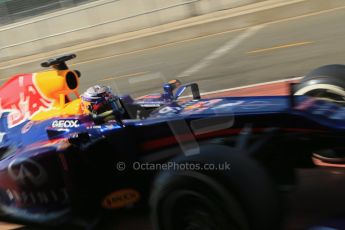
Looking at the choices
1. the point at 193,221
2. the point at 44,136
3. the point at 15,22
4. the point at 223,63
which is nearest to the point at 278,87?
the point at 223,63

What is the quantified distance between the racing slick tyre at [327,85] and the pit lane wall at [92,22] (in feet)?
41.9

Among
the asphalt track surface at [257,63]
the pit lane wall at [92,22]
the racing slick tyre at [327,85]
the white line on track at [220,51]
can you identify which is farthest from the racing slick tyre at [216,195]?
the pit lane wall at [92,22]

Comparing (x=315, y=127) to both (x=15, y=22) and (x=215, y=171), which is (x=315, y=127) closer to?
(x=215, y=171)

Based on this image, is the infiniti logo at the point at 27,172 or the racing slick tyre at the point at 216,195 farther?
the infiniti logo at the point at 27,172

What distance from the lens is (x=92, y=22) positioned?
770 inches

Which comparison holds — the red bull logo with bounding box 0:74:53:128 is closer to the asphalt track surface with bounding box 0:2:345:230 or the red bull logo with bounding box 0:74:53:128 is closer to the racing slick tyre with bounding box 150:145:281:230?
the asphalt track surface with bounding box 0:2:345:230

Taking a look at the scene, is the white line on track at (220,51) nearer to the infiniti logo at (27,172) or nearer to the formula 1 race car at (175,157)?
the formula 1 race car at (175,157)

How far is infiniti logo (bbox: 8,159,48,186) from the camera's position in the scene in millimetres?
4324

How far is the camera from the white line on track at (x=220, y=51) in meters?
11.6

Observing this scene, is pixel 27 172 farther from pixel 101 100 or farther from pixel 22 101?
pixel 22 101

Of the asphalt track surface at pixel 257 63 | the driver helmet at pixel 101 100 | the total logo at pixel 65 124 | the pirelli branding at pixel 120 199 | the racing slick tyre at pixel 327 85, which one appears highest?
the driver helmet at pixel 101 100

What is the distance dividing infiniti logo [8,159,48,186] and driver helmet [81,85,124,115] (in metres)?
0.70

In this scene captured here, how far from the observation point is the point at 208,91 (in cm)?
947

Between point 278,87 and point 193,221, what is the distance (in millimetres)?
5215
